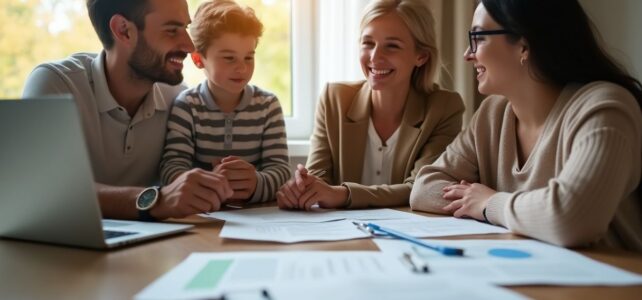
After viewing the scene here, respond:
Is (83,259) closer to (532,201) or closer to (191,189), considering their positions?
(191,189)

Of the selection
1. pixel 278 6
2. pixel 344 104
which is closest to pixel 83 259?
pixel 344 104

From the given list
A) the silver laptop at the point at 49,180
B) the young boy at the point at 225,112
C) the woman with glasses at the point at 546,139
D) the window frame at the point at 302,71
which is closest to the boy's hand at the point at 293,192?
the young boy at the point at 225,112

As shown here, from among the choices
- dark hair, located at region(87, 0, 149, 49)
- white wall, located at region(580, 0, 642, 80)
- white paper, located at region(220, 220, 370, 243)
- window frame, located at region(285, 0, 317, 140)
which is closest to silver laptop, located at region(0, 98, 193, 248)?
white paper, located at region(220, 220, 370, 243)

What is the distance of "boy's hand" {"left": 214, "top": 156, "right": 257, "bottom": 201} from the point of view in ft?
4.60

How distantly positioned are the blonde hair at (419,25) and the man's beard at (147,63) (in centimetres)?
67

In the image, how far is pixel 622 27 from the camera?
1.98 metres

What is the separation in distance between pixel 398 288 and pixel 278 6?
195 centimetres

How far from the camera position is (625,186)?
1053mm

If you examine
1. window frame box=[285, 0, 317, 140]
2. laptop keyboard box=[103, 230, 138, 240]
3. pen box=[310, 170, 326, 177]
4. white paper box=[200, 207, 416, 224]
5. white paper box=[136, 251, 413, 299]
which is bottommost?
pen box=[310, 170, 326, 177]

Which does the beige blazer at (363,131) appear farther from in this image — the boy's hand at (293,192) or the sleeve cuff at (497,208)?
the sleeve cuff at (497,208)

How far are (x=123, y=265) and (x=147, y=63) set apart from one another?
886 mm

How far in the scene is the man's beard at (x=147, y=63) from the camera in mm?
1580

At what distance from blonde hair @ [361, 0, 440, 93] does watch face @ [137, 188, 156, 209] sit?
945mm

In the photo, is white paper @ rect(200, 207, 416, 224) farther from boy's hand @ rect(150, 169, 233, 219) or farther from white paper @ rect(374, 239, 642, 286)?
white paper @ rect(374, 239, 642, 286)
